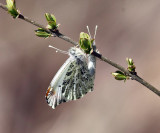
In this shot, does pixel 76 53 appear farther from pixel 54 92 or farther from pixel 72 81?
pixel 54 92

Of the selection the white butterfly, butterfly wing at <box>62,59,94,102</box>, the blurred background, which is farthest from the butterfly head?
the blurred background

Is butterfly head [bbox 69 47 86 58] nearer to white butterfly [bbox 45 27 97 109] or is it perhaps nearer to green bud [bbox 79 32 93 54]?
white butterfly [bbox 45 27 97 109]

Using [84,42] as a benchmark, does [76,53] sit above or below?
above

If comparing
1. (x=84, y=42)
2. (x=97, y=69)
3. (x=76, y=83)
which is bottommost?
(x=84, y=42)

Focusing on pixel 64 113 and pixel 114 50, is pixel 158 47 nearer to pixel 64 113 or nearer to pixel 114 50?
pixel 114 50

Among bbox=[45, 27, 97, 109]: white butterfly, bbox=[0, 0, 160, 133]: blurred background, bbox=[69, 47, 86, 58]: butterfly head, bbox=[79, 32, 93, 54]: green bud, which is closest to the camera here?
bbox=[79, 32, 93, 54]: green bud

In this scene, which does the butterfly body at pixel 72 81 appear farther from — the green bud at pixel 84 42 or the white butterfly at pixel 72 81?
the green bud at pixel 84 42

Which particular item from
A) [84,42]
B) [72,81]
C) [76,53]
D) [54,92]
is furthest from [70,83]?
[84,42]

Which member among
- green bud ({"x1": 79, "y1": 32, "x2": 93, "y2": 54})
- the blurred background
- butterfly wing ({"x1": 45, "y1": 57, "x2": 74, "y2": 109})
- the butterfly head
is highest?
the blurred background
